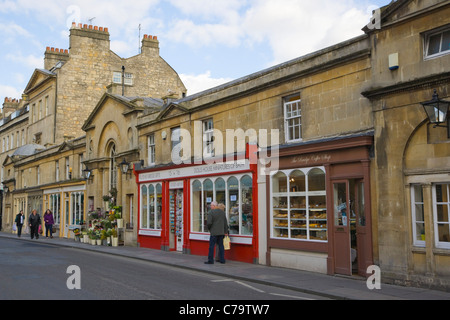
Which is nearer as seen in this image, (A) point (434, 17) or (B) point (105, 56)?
(A) point (434, 17)

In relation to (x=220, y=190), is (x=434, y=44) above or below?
above

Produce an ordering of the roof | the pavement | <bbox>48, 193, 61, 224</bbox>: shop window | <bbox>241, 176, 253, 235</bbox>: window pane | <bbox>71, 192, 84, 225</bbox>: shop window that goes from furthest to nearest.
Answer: the roof
<bbox>48, 193, 61, 224</bbox>: shop window
<bbox>71, 192, 84, 225</bbox>: shop window
<bbox>241, 176, 253, 235</bbox>: window pane
the pavement

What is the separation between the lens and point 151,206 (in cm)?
2156

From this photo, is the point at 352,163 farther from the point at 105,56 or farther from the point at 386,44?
the point at 105,56

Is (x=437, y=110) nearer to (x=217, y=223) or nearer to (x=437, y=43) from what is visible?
(x=437, y=43)

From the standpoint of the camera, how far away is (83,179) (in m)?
28.7

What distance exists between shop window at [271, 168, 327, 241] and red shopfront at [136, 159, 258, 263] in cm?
94

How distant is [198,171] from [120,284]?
7.66 meters

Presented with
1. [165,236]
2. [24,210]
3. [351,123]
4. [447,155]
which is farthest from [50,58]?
[447,155]

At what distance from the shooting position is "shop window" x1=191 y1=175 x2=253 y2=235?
52.1 ft

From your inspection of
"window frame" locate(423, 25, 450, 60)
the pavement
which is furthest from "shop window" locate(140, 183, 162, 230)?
"window frame" locate(423, 25, 450, 60)

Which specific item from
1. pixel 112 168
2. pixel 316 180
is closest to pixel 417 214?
pixel 316 180

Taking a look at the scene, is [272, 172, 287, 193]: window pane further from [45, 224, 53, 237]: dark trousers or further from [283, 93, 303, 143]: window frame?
[45, 224, 53, 237]: dark trousers
